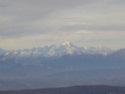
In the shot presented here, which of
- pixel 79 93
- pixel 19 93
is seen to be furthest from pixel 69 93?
pixel 19 93

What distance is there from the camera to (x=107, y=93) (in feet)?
647

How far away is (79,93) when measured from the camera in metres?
198

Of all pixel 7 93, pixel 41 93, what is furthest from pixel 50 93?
pixel 7 93

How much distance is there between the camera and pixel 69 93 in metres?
200

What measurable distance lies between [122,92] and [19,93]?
136ft

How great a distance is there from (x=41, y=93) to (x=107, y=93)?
1049 inches

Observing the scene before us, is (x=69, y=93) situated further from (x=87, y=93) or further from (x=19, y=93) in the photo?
(x=19, y=93)

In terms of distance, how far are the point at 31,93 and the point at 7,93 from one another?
1027 cm

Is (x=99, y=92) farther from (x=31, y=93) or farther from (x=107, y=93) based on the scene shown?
(x=31, y=93)

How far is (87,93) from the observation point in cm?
19788

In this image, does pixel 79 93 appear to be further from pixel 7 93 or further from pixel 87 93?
pixel 7 93

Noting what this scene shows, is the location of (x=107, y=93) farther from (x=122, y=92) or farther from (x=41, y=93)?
(x=41, y=93)

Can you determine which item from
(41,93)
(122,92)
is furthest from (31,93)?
(122,92)

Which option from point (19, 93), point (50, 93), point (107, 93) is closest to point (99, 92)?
point (107, 93)
